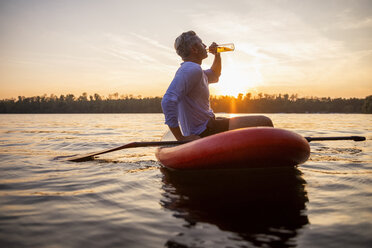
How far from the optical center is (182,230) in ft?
6.07

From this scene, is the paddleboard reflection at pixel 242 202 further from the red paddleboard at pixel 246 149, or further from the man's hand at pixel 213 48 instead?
the man's hand at pixel 213 48

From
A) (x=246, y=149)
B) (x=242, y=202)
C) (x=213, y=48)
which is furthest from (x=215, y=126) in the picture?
(x=242, y=202)

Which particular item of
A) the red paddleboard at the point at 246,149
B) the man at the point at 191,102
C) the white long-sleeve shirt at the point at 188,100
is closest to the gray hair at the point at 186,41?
the man at the point at 191,102

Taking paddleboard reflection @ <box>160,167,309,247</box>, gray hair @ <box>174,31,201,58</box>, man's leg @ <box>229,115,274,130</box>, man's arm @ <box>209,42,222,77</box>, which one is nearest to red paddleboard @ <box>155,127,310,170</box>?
paddleboard reflection @ <box>160,167,309,247</box>

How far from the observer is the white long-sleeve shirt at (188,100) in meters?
3.30

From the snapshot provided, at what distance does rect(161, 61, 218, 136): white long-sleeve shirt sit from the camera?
3.30 meters

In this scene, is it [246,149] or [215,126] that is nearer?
[246,149]

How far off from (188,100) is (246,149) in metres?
1.08

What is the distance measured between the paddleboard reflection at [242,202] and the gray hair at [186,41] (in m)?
1.61

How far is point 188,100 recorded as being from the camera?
11.6ft

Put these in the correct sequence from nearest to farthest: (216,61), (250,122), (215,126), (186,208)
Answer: (186,208) → (250,122) → (215,126) → (216,61)

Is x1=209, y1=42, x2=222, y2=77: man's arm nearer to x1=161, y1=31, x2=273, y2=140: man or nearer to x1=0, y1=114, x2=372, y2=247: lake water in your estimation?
x1=161, y1=31, x2=273, y2=140: man

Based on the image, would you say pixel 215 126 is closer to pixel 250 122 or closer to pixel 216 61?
pixel 250 122

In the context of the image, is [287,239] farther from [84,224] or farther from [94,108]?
[94,108]
